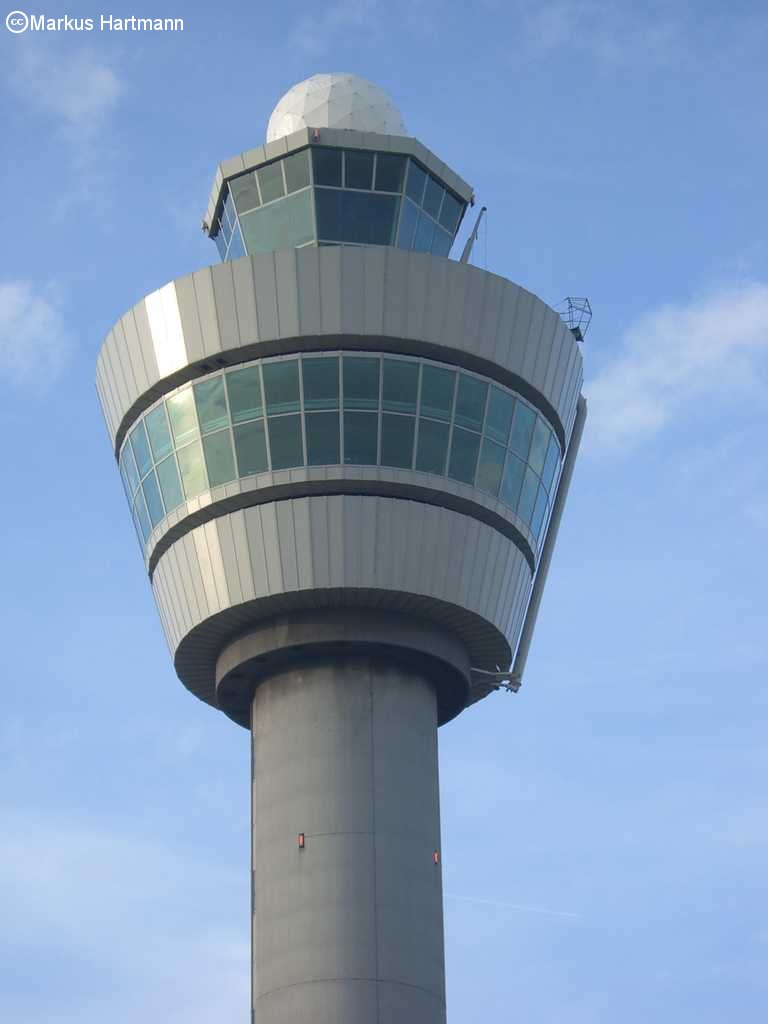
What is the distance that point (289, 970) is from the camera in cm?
3812

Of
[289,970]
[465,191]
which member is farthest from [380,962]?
[465,191]

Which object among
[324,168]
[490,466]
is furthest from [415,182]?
[490,466]

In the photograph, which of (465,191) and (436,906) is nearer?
(436,906)

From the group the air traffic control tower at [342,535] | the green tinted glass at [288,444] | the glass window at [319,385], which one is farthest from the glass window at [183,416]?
the glass window at [319,385]

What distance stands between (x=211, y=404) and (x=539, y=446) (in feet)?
26.9

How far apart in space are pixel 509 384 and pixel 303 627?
25.2 ft

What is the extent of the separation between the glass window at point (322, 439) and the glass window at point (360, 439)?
0.23 metres

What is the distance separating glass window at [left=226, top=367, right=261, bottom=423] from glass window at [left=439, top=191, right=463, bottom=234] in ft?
27.6

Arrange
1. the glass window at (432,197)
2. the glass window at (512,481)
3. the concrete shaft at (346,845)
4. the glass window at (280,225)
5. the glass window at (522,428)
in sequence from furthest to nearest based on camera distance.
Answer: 1. the glass window at (432,197)
2. the glass window at (280,225)
3. the glass window at (522,428)
4. the glass window at (512,481)
5. the concrete shaft at (346,845)

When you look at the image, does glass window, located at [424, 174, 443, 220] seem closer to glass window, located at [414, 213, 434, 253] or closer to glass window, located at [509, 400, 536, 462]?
glass window, located at [414, 213, 434, 253]

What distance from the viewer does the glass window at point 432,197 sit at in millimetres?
44875

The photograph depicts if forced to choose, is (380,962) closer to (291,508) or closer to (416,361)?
(291,508)

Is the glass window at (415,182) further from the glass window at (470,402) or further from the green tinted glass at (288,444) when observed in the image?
the green tinted glass at (288,444)

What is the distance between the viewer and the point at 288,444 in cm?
3972
